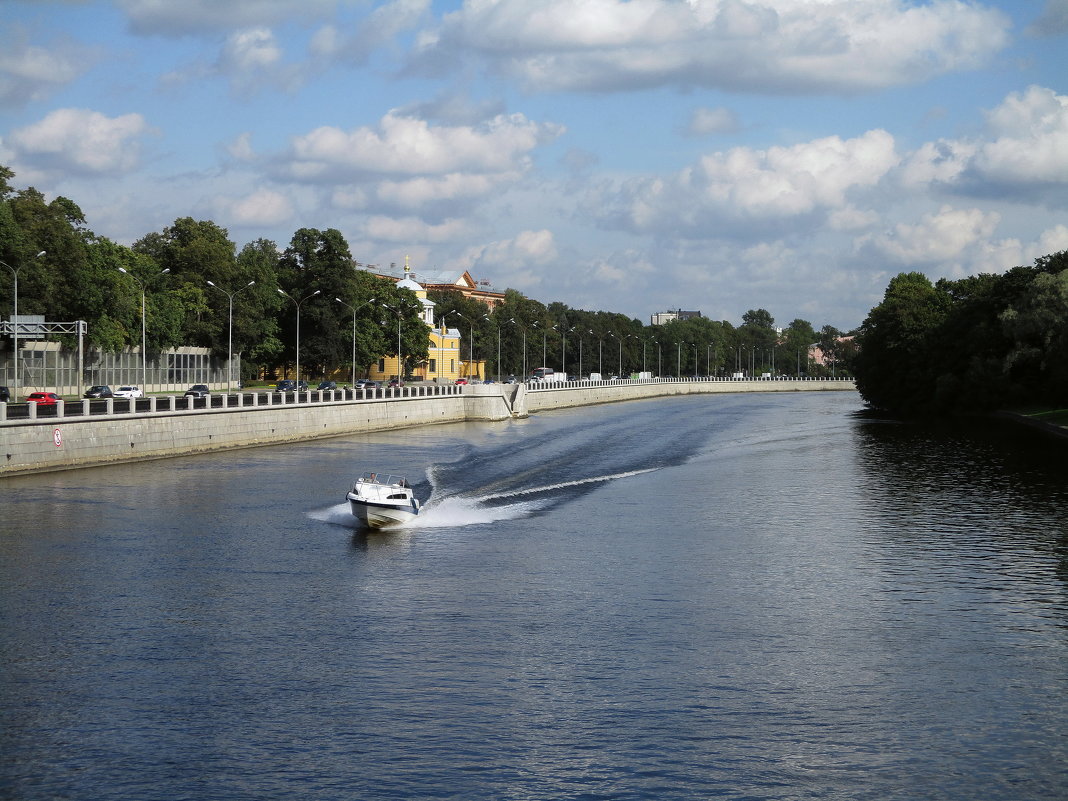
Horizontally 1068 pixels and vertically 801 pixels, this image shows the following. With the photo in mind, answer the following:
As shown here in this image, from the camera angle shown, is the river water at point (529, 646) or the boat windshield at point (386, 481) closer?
the river water at point (529, 646)

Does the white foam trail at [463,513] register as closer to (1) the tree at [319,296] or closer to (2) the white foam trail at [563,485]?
(2) the white foam trail at [563,485]

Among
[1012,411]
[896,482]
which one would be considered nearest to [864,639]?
[896,482]

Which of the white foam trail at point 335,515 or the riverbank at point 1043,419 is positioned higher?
the riverbank at point 1043,419

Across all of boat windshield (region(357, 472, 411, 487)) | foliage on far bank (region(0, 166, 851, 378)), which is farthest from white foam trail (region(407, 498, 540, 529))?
foliage on far bank (region(0, 166, 851, 378))

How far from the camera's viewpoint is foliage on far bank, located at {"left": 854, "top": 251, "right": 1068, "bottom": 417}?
329 feet

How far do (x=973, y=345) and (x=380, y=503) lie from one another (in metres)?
85.2

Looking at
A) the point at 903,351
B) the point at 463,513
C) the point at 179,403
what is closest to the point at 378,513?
the point at 463,513

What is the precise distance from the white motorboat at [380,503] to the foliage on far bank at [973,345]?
63.7 metres

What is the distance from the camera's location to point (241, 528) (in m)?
44.0

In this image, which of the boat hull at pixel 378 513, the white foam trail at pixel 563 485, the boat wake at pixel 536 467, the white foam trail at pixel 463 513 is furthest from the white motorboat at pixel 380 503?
the white foam trail at pixel 563 485

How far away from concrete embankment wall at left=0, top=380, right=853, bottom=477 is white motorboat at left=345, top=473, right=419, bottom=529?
1884cm

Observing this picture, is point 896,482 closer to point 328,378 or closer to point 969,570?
point 969,570

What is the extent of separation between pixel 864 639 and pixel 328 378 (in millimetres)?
139192

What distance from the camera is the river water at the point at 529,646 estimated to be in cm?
2011
